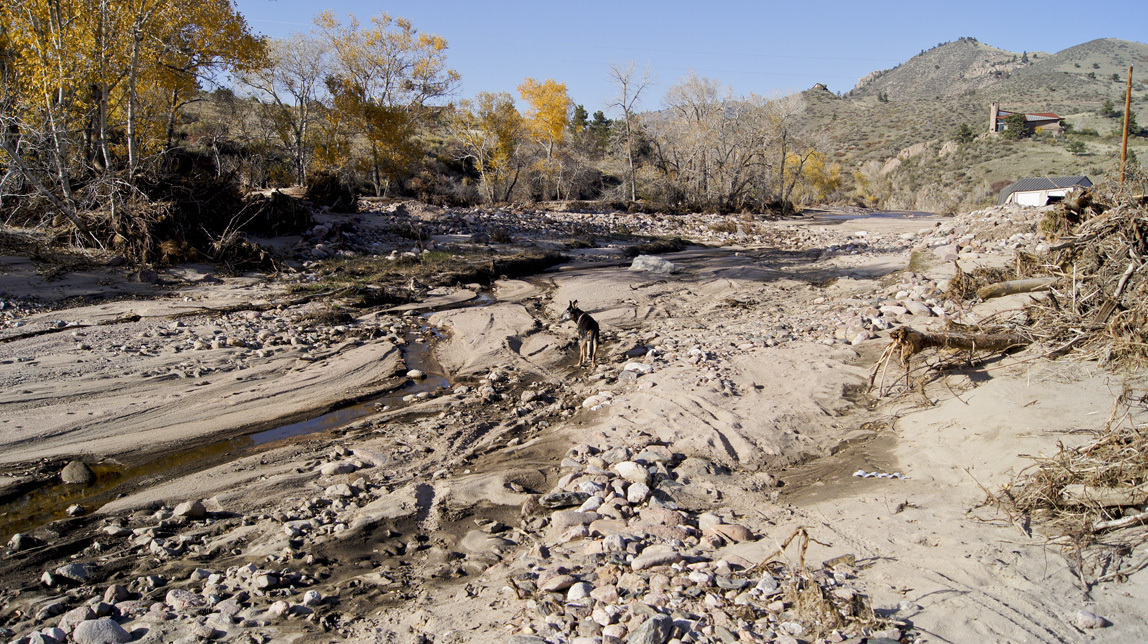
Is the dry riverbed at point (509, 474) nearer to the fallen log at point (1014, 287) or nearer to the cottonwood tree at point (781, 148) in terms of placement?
the fallen log at point (1014, 287)

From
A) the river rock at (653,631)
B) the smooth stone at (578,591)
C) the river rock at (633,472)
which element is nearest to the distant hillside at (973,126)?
the river rock at (633,472)

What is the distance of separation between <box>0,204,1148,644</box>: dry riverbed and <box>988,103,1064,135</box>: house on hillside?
48.1 m

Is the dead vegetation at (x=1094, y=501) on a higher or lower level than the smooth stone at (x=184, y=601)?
higher

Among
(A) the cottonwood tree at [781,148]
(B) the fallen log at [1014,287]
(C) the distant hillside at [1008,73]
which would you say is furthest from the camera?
(C) the distant hillside at [1008,73]

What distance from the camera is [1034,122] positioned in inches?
1957

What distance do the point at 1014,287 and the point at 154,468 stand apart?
912 cm

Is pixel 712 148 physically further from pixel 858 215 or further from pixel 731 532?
pixel 731 532

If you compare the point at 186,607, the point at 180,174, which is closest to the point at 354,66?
the point at 180,174

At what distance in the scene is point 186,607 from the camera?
3.58m

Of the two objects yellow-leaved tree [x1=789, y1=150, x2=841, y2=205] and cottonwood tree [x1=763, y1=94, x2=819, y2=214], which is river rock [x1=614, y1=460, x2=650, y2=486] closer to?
cottonwood tree [x1=763, y1=94, x2=819, y2=214]

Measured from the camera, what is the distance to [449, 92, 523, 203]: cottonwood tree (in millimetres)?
29453

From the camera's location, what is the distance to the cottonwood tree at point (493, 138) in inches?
1160

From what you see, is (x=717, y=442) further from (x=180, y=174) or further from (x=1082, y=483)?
(x=180, y=174)

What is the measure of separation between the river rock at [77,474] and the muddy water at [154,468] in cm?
5
